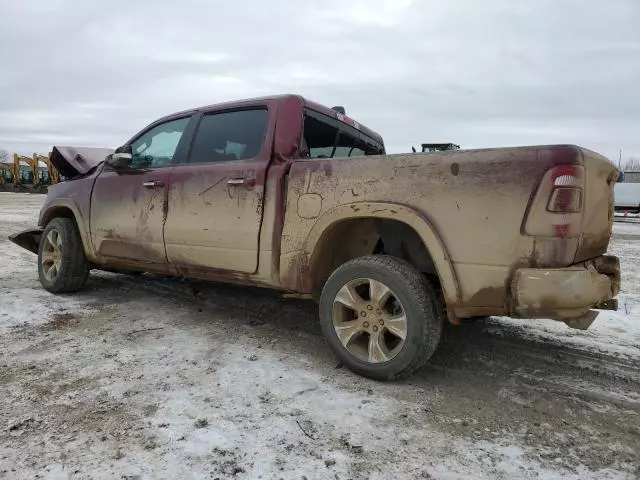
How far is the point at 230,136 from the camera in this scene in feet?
12.8

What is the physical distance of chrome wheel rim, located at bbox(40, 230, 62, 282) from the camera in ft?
16.7

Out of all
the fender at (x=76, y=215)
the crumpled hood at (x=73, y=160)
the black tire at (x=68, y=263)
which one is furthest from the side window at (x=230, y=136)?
the black tire at (x=68, y=263)

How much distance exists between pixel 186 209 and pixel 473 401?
2522 millimetres

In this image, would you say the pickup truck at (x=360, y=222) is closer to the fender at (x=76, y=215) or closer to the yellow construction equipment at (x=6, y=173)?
the fender at (x=76, y=215)

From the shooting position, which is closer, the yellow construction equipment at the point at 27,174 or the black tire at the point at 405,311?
the black tire at the point at 405,311

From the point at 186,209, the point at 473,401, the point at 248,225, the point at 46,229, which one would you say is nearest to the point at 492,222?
the point at 473,401

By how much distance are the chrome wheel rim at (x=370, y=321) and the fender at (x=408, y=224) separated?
318mm

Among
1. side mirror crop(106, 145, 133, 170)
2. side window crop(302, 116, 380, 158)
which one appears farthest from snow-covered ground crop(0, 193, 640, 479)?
side window crop(302, 116, 380, 158)

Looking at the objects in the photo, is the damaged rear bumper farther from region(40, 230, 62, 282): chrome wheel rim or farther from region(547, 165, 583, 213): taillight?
region(547, 165, 583, 213): taillight

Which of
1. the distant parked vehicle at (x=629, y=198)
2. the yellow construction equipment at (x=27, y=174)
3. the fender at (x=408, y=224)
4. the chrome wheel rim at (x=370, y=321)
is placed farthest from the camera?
the yellow construction equipment at (x=27, y=174)

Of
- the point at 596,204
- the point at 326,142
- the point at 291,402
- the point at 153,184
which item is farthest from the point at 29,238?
the point at 596,204

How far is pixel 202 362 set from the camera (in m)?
3.22

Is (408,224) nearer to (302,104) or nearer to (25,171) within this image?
(302,104)

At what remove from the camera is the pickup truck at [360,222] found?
8.09 ft
